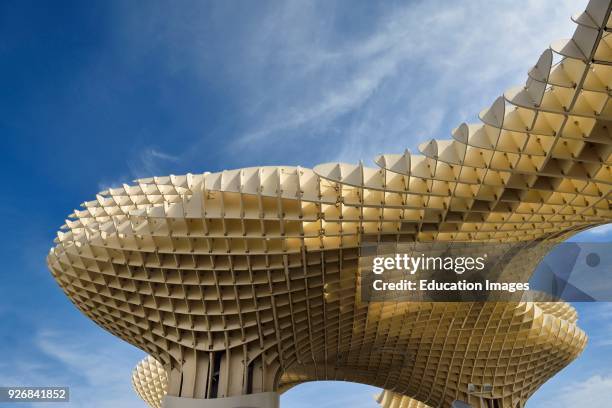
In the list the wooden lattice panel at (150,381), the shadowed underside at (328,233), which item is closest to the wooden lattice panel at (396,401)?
the shadowed underside at (328,233)

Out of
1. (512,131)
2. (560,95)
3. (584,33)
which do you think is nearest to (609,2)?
(584,33)

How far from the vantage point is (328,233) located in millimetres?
27250

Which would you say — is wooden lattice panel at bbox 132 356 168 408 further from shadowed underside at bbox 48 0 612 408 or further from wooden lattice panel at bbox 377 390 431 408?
wooden lattice panel at bbox 377 390 431 408

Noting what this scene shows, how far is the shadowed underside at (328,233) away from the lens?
17.8m

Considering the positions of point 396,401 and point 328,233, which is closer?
point 328,233

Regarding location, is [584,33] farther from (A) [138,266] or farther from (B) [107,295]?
(B) [107,295]

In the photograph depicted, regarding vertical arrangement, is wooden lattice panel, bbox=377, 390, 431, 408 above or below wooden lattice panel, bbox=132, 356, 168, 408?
below

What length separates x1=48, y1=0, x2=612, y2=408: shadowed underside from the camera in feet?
58.3

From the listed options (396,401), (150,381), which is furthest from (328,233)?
(150,381)

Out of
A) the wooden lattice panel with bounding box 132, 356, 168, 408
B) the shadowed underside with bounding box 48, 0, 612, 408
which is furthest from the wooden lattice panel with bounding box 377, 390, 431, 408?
the wooden lattice panel with bounding box 132, 356, 168, 408

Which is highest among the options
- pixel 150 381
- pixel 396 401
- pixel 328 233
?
pixel 328 233

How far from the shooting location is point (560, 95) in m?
16.1

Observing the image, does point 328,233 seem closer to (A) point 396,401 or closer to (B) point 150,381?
(A) point 396,401

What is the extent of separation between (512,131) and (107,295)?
29.2 m
